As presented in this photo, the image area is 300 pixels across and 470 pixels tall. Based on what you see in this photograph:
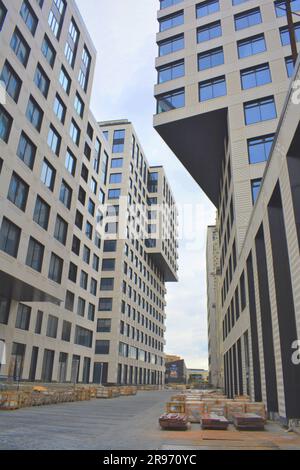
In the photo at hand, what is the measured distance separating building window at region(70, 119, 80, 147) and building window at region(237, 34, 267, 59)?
17.5 meters

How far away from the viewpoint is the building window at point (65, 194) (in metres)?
34.8

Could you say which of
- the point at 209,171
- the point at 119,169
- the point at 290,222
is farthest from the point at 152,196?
the point at 290,222

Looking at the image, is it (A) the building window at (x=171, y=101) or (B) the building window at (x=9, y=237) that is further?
(A) the building window at (x=171, y=101)

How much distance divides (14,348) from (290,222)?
25842 millimetres

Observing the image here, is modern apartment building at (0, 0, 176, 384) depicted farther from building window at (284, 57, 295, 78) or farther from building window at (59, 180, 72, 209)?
building window at (284, 57, 295, 78)

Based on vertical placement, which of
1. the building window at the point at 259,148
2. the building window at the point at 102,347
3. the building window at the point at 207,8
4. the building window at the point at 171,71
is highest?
the building window at the point at 207,8

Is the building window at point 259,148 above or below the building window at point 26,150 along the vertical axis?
above

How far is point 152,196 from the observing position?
89.3 meters

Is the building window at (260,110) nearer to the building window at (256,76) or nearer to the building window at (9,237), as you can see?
the building window at (256,76)

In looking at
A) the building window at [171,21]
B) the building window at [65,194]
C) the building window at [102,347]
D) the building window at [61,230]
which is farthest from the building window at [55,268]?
the building window at [102,347]

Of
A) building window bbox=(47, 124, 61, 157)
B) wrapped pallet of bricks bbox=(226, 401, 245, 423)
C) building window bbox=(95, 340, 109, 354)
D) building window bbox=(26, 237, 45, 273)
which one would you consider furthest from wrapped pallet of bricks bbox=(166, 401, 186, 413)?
building window bbox=(95, 340, 109, 354)

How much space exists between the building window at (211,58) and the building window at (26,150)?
60.1ft

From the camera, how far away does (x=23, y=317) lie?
106ft
